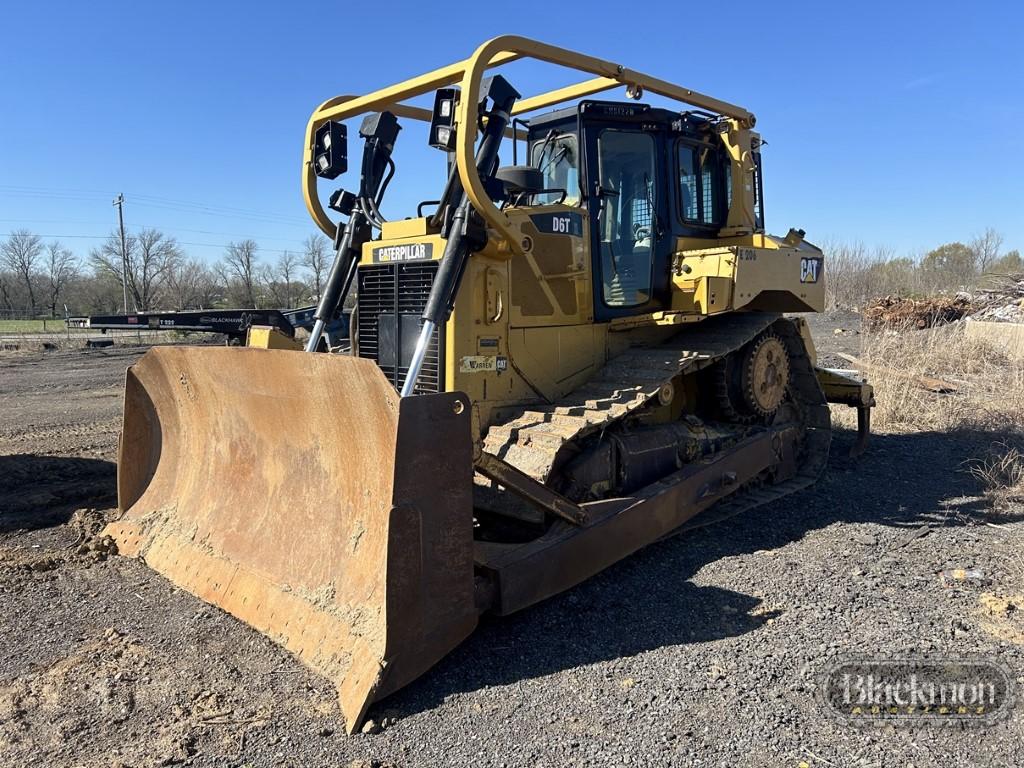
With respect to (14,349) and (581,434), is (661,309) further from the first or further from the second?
(14,349)

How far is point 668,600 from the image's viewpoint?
169 inches

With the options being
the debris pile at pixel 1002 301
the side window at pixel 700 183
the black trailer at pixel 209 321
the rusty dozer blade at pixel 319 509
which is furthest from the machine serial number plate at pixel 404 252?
the debris pile at pixel 1002 301

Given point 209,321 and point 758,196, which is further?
point 209,321

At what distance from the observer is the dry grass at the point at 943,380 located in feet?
30.5

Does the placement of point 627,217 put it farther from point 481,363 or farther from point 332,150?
point 332,150

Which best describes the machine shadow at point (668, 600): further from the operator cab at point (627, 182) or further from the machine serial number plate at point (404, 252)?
the machine serial number plate at point (404, 252)

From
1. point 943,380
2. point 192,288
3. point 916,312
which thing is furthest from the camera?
point 192,288

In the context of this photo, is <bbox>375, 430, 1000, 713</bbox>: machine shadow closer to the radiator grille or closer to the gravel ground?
the gravel ground

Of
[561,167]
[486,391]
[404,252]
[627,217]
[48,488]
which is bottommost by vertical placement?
[48,488]

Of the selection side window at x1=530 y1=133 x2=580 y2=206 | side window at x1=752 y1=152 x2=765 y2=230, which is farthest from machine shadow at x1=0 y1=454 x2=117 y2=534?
side window at x1=752 y1=152 x2=765 y2=230

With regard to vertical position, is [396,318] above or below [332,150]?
below

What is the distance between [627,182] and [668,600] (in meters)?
3.05

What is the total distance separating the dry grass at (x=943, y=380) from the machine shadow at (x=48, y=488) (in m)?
7.99

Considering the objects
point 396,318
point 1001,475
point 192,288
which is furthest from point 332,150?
point 192,288
